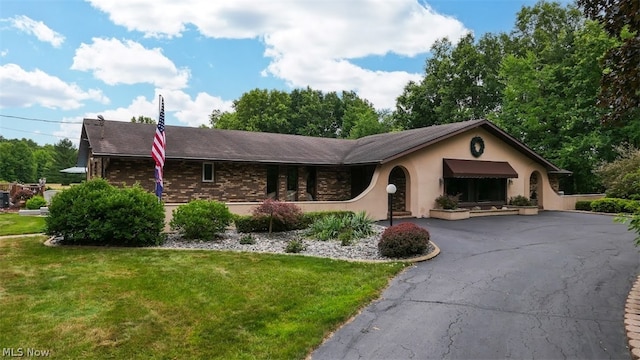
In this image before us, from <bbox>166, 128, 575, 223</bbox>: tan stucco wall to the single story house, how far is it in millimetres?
47

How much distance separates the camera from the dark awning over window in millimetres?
19109

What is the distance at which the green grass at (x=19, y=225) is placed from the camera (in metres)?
13.3

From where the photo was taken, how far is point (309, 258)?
940cm

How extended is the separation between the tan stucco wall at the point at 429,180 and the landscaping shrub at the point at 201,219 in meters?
1.64

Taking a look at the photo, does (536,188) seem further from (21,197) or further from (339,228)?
(21,197)

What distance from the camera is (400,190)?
20.2 metres

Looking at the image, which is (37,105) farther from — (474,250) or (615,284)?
(615,284)

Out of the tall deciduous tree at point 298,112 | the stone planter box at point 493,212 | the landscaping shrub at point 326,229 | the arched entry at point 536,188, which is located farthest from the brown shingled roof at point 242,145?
the tall deciduous tree at point 298,112

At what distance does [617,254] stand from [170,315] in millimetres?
10861

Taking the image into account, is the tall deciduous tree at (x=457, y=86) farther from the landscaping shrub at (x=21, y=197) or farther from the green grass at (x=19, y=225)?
the green grass at (x=19, y=225)

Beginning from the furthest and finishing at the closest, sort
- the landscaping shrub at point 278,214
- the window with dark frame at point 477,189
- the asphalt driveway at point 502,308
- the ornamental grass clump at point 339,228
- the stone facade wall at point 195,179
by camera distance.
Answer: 1. the window with dark frame at point 477,189
2. the stone facade wall at point 195,179
3. the landscaping shrub at point 278,214
4. the ornamental grass clump at point 339,228
5. the asphalt driveway at point 502,308

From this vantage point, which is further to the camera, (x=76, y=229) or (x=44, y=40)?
(x=44, y=40)

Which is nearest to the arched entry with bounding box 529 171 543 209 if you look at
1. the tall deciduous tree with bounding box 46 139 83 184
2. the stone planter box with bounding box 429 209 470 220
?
the stone planter box with bounding box 429 209 470 220

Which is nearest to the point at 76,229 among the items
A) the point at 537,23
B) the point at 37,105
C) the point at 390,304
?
the point at 390,304
